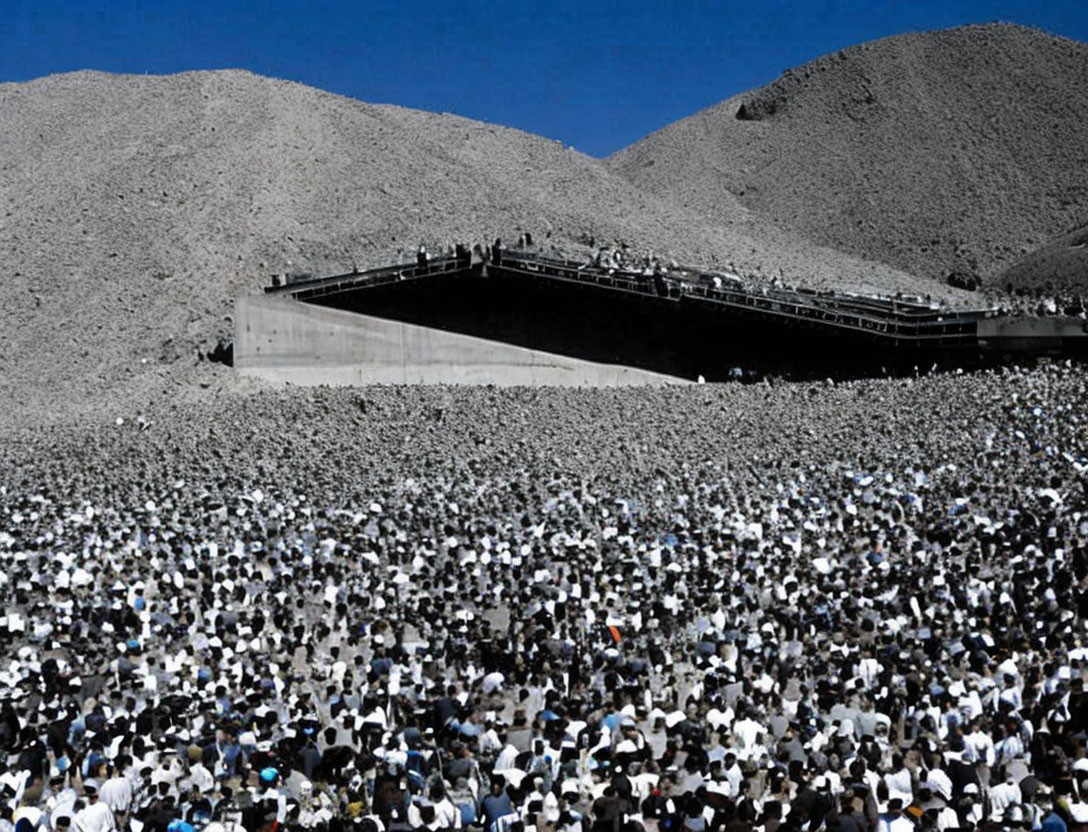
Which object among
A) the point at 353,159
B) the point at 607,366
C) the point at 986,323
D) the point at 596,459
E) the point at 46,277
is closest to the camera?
the point at 596,459

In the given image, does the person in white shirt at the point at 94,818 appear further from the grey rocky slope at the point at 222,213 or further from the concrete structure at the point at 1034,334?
the grey rocky slope at the point at 222,213

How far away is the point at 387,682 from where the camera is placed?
1552 centimetres

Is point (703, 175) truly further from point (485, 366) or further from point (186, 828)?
point (186, 828)

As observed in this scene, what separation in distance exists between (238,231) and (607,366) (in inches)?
738

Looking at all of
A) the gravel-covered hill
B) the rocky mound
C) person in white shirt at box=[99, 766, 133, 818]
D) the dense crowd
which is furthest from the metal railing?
the gravel-covered hill

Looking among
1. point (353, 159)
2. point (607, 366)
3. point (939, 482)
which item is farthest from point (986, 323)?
point (353, 159)

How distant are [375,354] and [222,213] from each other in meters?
16.3

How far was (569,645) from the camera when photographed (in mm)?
16906

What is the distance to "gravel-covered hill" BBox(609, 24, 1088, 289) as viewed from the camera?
78312 mm

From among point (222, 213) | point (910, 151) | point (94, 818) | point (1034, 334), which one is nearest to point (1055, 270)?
point (910, 151)

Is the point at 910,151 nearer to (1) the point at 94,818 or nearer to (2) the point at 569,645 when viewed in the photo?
(2) the point at 569,645

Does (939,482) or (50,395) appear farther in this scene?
(50,395)

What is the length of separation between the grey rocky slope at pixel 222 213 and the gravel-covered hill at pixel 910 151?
1095 centimetres

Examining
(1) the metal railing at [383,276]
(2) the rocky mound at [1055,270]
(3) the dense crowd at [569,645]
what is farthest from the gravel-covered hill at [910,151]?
(3) the dense crowd at [569,645]
